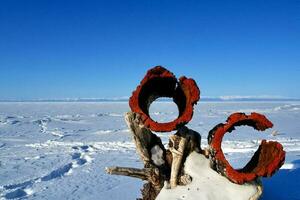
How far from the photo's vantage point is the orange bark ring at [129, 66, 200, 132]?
11.9 ft

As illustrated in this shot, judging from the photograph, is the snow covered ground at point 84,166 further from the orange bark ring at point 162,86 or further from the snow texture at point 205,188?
the orange bark ring at point 162,86

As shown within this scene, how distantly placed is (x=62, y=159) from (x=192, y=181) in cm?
633

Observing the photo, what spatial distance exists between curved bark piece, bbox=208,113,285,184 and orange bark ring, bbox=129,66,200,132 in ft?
1.27

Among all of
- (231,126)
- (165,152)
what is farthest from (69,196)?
(231,126)

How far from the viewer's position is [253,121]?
148 inches

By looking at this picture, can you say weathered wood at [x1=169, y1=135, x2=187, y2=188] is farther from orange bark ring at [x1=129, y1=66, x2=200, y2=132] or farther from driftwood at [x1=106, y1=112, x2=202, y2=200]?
orange bark ring at [x1=129, y1=66, x2=200, y2=132]

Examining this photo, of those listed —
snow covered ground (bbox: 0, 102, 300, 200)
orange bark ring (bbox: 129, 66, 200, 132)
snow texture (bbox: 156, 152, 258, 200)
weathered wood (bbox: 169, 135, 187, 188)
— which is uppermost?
orange bark ring (bbox: 129, 66, 200, 132)

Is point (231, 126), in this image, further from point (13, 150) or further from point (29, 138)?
point (29, 138)

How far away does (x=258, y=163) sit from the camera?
3.97 meters

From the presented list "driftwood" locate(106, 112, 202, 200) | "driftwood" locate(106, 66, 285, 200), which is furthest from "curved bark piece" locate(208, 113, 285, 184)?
"driftwood" locate(106, 112, 202, 200)

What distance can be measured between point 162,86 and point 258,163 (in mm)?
1351

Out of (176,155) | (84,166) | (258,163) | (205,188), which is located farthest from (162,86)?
(84,166)

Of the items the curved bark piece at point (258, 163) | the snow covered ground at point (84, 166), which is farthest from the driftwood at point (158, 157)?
the snow covered ground at point (84, 166)

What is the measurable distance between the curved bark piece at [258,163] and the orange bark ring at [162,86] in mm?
387
